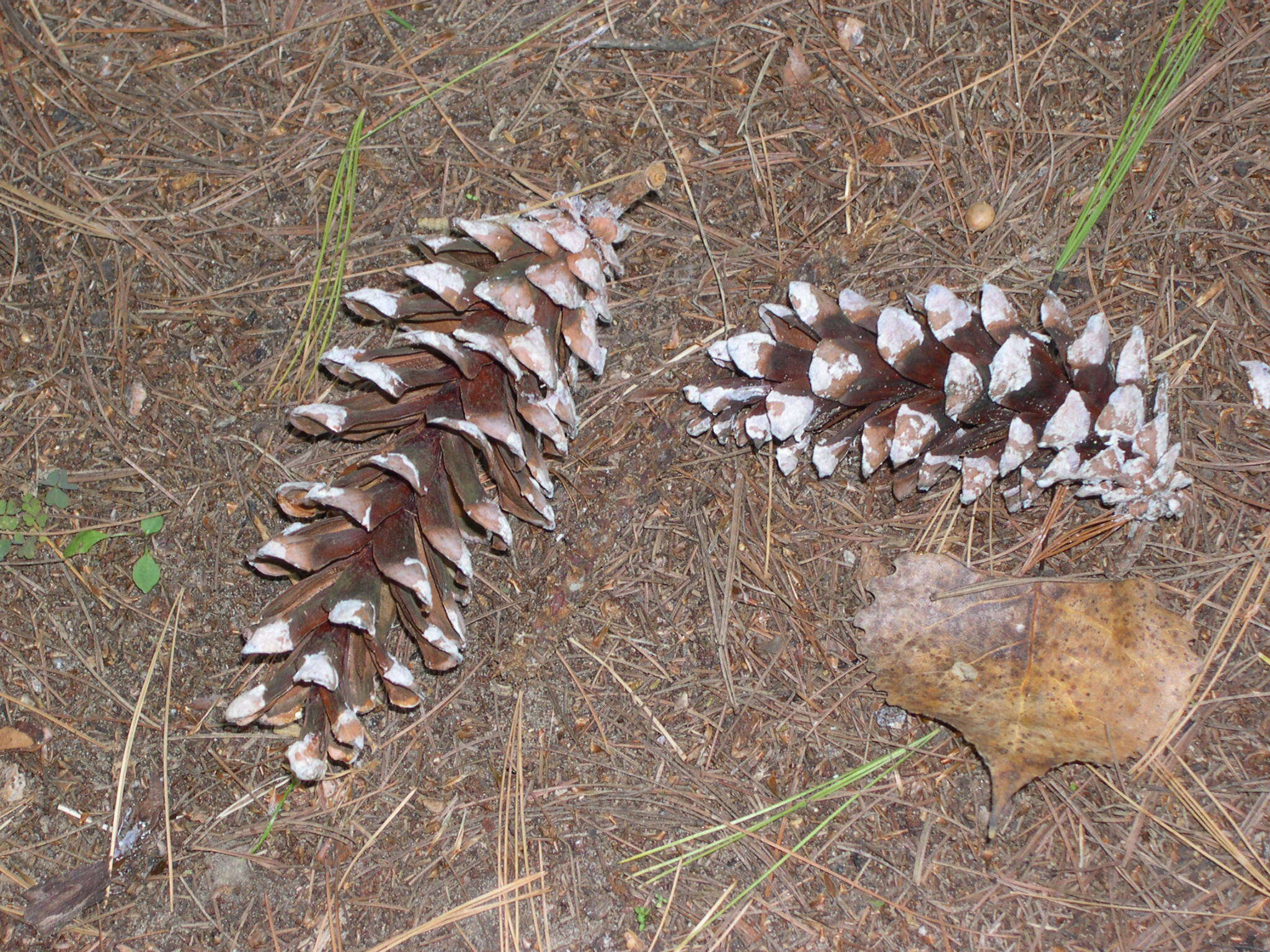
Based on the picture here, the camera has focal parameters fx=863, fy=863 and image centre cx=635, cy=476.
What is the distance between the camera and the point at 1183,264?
1.86 metres

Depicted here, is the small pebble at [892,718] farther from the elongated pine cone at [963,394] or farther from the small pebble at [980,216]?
the small pebble at [980,216]

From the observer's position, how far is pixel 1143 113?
6.14 ft

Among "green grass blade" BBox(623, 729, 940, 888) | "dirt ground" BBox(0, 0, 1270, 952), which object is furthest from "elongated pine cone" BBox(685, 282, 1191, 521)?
"green grass blade" BBox(623, 729, 940, 888)

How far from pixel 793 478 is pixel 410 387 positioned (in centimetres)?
83

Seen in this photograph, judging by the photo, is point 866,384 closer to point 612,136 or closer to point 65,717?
point 612,136

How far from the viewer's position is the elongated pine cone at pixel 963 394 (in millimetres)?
1578

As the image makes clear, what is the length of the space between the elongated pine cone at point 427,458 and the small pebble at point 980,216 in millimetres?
728

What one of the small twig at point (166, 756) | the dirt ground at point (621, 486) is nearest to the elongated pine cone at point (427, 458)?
the dirt ground at point (621, 486)

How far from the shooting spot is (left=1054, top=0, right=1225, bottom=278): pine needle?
1.83m

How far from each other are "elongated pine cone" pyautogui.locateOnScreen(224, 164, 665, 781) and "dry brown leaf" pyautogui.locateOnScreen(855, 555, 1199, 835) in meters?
0.79

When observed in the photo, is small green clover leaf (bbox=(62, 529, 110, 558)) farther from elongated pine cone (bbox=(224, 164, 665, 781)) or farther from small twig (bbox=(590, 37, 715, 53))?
small twig (bbox=(590, 37, 715, 53))

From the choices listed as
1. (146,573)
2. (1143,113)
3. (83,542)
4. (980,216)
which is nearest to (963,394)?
(980,216)

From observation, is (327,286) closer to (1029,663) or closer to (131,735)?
(131,735)

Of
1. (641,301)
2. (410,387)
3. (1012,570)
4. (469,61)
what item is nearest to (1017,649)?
(1012,570)
